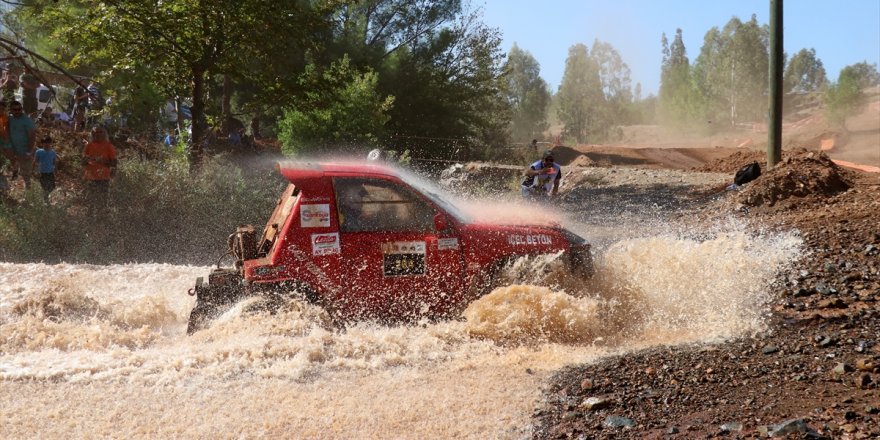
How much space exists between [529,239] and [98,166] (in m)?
8.84

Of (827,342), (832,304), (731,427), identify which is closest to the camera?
(731,427)

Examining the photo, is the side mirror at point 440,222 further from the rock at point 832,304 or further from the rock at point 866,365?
the rock at point 866,365

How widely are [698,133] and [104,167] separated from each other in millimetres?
64109

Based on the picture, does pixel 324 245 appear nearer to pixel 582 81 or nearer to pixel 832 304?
pixel 832 304

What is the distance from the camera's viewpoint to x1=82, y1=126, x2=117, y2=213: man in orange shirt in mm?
13555

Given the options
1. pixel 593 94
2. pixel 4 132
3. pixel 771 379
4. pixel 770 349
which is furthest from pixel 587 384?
pixel 593 94

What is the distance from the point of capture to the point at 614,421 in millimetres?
5141

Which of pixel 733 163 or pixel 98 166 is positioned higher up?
pixel 98 166

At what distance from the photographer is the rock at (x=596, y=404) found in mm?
5422

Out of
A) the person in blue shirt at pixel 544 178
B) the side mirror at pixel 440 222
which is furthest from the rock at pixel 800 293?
the person in blue shirt at pixel 544 178

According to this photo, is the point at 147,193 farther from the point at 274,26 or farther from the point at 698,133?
the point at 698,133

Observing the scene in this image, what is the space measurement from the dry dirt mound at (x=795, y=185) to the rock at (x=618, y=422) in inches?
343

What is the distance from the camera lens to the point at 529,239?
24.7 feet

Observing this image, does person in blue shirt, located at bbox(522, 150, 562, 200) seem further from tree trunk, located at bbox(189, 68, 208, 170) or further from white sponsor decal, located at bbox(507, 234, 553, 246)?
white sponsor decal, located at bbox(507, 234, 553, 246)
